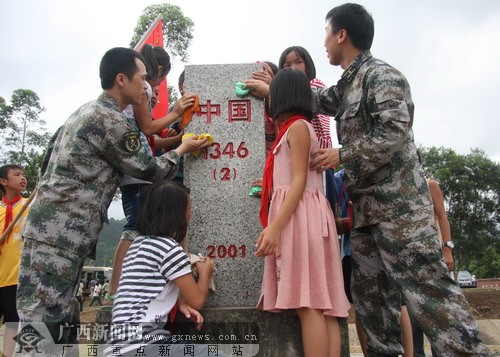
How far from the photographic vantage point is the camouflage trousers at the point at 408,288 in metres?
1.91

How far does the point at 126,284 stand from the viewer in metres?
1.91

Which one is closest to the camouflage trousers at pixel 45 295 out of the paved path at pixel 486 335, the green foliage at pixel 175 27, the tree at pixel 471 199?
the paved path at pixel 486 335

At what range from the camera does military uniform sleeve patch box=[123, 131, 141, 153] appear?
223 cm

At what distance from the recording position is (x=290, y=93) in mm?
2340

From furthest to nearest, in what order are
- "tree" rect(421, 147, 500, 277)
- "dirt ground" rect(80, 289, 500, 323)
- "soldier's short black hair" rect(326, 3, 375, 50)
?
"tree" rect(421, 147, 500, 277) < "dirt ground" rect(80, 289, 500, 323) < "soldier's short black hair" rect(326, 3, 375, 50)

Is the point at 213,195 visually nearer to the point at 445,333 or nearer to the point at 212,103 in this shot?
the point at 212,103

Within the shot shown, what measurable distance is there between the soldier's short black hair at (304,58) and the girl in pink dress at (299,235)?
0.85 meters

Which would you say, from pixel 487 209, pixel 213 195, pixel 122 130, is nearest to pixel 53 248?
pixel 122 130

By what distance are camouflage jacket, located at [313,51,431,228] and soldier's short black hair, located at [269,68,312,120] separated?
0.85 ft

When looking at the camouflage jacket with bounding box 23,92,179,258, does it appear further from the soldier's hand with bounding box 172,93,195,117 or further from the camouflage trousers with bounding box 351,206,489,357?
the camouflage trousers with bounding box 351,206,489,357

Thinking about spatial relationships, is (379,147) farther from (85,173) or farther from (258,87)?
(85,173)

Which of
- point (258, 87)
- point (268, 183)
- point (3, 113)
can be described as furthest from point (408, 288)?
point (3, 113)

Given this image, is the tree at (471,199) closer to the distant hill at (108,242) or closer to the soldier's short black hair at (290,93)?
the soldier's short black hair at (290,93)

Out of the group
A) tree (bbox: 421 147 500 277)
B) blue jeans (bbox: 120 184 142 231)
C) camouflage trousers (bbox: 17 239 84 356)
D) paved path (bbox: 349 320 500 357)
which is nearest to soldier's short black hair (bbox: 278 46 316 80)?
blue jeans (bbox: 120 184 142 231)
